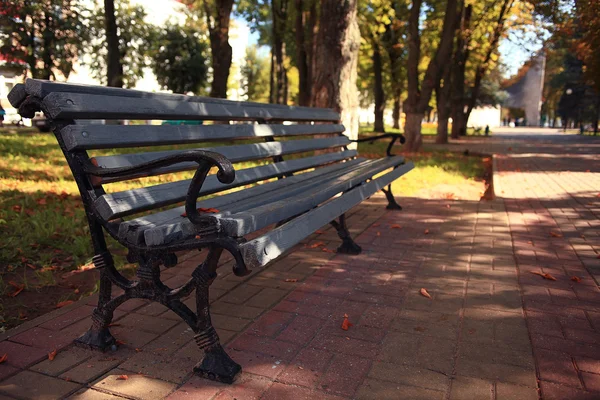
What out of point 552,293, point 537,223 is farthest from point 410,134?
point 552,293

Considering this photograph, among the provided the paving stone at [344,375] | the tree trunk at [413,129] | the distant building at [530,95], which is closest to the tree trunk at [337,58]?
the paving stone at [344,375]

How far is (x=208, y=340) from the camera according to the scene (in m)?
2.34

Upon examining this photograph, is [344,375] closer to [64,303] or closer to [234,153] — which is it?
Result: [234,153]

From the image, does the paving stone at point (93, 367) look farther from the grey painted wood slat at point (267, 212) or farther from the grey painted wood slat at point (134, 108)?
the grey painted wood slat at point (134, 108)

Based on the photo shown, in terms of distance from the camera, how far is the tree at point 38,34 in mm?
27328

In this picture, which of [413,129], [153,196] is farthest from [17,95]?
Answer: [413,129]

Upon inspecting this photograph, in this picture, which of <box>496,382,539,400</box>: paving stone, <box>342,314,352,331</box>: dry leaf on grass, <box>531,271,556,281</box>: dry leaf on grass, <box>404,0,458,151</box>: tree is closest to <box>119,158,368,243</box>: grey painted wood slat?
<box>342,314,352,331</box>: dry leaf on grass

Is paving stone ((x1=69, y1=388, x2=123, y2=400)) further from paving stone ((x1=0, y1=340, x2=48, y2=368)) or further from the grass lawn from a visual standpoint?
the grass lawn

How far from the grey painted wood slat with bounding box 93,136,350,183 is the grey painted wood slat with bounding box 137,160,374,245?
224 millimetres

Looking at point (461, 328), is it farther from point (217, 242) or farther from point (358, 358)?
point (217, 242)

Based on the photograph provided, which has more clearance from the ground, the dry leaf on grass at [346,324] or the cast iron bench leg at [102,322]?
the cast iron bench leg at [102,322]

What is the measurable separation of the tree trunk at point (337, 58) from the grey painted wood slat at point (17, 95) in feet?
16.8

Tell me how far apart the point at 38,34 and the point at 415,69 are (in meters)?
22.9

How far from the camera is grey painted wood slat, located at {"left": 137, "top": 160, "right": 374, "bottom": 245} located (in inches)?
89.5
